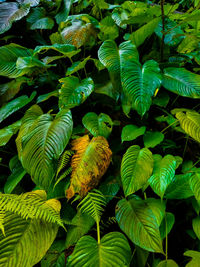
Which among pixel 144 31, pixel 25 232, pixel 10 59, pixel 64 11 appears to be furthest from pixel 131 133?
pixel 64 11

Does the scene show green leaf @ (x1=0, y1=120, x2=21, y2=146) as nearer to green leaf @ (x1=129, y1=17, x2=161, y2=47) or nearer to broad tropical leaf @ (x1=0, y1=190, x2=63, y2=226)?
broad tropical leaf @ (x1=0, y1=190, x2=63, y2=226)

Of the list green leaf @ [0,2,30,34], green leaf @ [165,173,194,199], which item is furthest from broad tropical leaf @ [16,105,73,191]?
green leaf @ [0,2,30,34]

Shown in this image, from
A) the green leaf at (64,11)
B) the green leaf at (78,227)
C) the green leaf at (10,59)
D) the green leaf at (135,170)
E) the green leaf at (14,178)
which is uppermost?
the green leaf at (64,11)

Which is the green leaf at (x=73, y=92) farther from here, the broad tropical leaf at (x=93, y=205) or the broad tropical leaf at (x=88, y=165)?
the broad tropical leaf at (x=93, y=205)

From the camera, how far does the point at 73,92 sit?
3.22 ft

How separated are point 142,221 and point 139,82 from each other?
620 mm

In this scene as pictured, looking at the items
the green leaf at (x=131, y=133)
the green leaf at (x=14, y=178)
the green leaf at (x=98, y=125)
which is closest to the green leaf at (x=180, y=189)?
the green leaf at (x=131, y=133)

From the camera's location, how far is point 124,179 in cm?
68

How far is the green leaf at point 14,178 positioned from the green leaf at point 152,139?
2.07 ft

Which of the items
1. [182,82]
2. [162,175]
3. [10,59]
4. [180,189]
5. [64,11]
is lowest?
[180,189]

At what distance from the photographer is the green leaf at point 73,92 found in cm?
93

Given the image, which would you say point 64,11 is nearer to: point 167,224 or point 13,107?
point 13,107

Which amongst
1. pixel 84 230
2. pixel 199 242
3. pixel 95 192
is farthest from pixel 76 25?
pixel 199 242

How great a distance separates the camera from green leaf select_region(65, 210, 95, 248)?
27.2 inches
